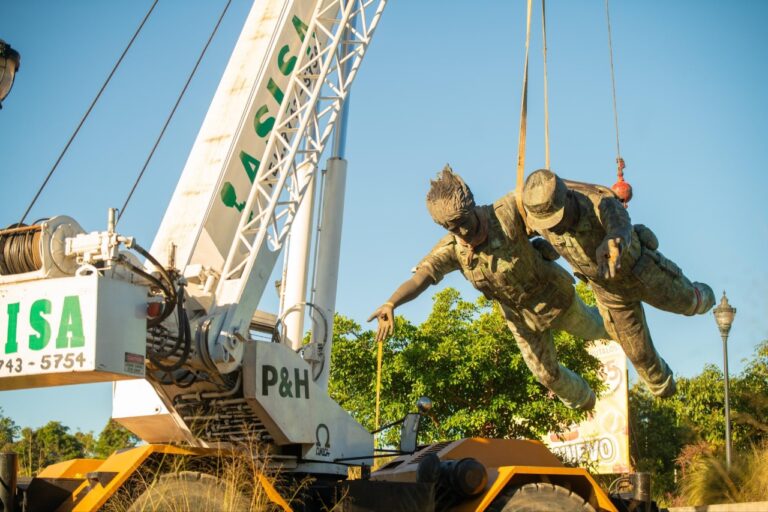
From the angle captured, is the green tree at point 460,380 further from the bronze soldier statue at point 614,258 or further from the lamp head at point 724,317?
the bronze soldier statue at point 614,258

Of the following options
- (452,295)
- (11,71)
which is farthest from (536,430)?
(11,71)

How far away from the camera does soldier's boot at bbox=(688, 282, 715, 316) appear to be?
9.95 meters

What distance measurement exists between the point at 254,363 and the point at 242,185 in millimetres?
2371

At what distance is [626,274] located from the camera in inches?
371

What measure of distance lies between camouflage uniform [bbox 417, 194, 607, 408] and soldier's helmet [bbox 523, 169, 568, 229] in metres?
0.63

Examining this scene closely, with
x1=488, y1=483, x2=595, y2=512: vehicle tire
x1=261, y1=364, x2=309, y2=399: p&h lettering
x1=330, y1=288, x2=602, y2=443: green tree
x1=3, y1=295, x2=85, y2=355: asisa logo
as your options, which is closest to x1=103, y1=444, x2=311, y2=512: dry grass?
x1=3, y1=295, x2=85, y2=355: asisa logo

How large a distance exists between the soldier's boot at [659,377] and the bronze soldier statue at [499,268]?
2.37ft

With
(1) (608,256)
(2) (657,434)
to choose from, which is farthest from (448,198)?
(2) (657,434)

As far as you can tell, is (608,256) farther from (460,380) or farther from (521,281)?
(460,380)

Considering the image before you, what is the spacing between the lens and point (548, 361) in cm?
1083

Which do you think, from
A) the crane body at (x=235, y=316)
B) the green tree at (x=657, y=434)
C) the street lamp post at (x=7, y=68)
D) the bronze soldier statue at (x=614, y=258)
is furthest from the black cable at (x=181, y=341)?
the green tree at (x=657, y=434)

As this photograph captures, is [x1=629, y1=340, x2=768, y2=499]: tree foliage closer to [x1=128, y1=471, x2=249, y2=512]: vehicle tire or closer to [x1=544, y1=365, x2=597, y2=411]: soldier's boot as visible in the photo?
[x1=544, y1=365, x2=597, y2=411]: soldier's boot

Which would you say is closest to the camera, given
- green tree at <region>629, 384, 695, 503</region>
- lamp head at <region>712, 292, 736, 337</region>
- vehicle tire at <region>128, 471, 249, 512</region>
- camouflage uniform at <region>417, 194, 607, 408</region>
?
vehicle tire at <region>128, 471, 249, 512</region>

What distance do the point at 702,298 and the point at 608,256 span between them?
6.67ft
